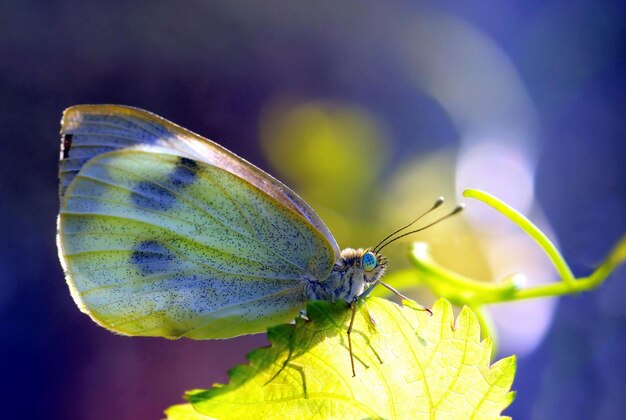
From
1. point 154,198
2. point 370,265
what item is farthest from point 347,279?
point 154,198

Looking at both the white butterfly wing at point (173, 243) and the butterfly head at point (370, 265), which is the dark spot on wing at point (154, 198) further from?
the butterfly head at point (370, 265)

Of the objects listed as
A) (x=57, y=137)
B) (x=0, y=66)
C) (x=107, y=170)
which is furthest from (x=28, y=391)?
(x=107, y=170)

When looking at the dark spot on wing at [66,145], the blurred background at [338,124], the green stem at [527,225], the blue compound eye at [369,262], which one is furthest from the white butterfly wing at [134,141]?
the blurred background at [338,124]

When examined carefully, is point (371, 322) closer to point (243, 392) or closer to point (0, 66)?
point (243, 392)

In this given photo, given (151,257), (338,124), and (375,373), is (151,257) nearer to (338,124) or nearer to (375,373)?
(375,373)

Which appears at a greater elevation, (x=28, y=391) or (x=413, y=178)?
(x=413, y=178)

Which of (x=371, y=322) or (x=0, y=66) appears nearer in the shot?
(x=371, y=322)
